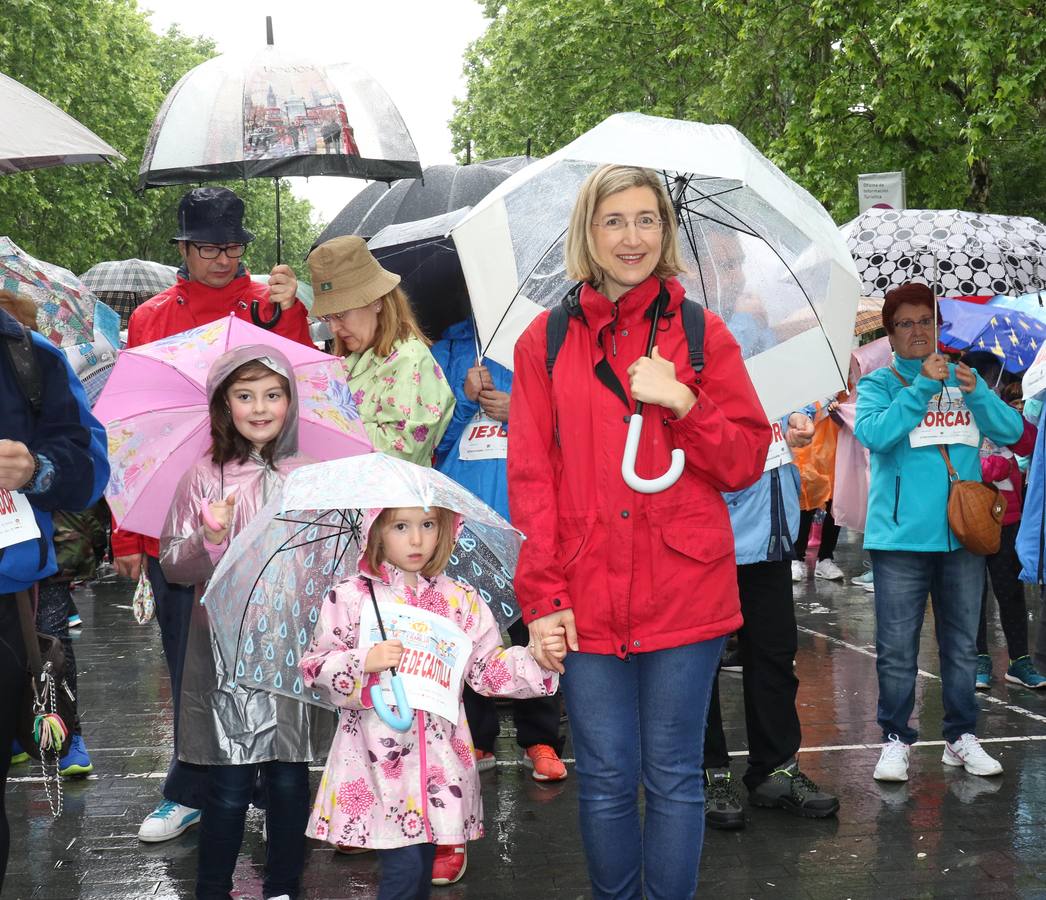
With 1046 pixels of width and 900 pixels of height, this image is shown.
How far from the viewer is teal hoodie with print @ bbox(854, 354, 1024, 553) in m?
6.07

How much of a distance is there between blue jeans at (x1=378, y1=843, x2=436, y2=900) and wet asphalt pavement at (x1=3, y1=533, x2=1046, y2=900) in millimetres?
956

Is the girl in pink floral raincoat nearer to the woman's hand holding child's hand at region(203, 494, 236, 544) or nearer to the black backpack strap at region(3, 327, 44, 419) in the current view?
the woman's hand holding child's hand at region(203, 494, 236, 544)

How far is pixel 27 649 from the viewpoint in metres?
3.98

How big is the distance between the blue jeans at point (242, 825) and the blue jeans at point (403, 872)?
0.65 metres

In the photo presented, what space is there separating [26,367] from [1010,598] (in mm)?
6138

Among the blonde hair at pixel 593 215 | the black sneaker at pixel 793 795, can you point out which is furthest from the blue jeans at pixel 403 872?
the black sneaker at pixel 793 795

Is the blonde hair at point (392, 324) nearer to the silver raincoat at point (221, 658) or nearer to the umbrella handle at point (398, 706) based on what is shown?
the silver raincoat at point (221, 658)

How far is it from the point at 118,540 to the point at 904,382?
3333 millimetres

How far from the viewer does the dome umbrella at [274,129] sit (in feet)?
Result: 20.4

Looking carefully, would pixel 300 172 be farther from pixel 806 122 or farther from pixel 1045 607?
pixel 806 122

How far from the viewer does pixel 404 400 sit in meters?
5.69

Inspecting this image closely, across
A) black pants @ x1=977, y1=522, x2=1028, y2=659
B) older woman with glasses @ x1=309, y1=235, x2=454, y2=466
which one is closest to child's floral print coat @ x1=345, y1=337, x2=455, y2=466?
older woman with glasses @ x1=309, y1=235, x2=454, y2=466

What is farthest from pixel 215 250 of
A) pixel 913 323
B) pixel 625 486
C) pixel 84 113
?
→ pixel 84 113

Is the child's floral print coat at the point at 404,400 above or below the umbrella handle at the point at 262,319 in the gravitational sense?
below
